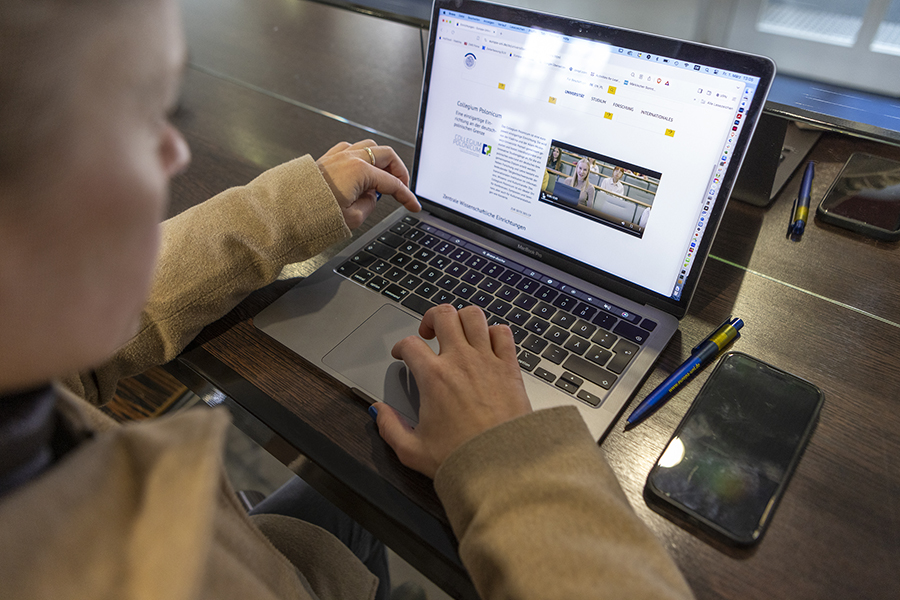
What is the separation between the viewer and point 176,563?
0.28 m

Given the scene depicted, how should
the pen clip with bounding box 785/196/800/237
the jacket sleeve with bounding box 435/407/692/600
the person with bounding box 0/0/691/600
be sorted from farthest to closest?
the pen clip with bounding box 785/196/800/237 < the jacket sleeve with bounding box 435/407/692/600 < the person with bounding box 0/0/691/600

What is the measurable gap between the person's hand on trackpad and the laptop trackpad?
3 cm

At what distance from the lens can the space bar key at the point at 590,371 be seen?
581mm

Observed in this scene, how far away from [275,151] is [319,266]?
38cm

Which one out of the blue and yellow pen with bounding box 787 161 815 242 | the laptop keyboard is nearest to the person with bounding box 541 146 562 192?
A: the laptop keyboard

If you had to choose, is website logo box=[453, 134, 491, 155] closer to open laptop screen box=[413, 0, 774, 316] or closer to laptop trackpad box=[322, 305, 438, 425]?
open laptop screen box=[413, 0, 774, 316]

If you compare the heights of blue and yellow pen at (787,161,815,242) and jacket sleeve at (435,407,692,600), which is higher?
blue and yellow pen at (787,161,815,242)

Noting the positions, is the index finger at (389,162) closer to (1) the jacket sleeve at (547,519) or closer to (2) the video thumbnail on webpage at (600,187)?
(2) the video thumbnail on webpage at (600,187)

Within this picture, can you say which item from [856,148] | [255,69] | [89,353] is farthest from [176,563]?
[255,69]

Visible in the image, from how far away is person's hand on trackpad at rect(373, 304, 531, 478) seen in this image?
49 cm

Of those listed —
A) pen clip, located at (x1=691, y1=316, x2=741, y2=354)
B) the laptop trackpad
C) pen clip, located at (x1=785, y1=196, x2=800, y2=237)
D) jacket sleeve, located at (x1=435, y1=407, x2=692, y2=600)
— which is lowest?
the laptop trackpad

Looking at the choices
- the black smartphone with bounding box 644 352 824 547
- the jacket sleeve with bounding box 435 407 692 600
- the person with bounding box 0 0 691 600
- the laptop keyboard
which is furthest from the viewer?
the laptop keyboard

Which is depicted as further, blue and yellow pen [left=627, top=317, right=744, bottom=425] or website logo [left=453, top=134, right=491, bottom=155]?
website logo [left=453, top=134, right=491, bottom=155]

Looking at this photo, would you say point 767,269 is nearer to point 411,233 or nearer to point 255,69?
point 411,233
